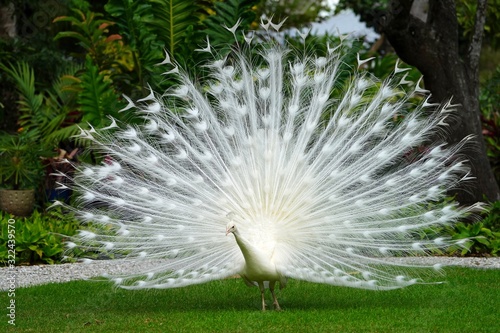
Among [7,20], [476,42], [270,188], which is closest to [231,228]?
[270,188]

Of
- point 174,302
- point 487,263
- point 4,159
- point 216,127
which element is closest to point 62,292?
point 174,302

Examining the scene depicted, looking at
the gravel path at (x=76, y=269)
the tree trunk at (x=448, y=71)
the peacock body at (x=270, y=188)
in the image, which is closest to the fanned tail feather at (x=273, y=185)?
the peacock body at (x=270, y=188)

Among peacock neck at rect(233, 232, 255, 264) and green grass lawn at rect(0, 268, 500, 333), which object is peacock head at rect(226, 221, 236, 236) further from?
green grass lawn at rect(0, 268, 500, 333)

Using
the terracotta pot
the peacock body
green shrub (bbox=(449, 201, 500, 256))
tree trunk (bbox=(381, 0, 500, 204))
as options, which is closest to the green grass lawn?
the peacock body

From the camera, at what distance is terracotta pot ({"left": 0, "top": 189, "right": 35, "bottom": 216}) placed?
13.3 meters

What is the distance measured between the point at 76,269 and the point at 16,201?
3699 millimetres

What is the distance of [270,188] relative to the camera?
720 cm

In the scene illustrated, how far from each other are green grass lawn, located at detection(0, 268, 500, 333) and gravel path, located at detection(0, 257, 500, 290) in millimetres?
445

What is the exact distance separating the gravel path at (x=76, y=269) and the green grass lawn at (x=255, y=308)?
44cm

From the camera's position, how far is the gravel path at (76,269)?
30.6 feet

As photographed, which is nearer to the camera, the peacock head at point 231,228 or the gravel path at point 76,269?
the peacock head at point 231,228

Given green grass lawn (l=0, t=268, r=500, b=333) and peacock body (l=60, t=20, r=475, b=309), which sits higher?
peacock body (l=60, t=20, r=475, b=309)

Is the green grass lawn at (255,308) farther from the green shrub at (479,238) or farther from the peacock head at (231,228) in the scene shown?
the green shrub at (479,238)

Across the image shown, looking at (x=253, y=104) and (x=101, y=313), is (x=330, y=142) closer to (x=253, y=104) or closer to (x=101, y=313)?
(x=253, y=104)
